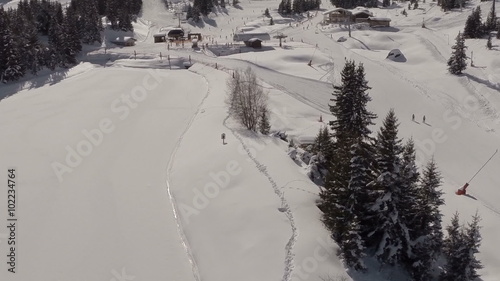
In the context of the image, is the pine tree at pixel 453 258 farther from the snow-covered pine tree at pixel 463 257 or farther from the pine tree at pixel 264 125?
the pine tree at pixel 264 125

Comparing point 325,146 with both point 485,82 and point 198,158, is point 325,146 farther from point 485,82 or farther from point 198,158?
point 485,82

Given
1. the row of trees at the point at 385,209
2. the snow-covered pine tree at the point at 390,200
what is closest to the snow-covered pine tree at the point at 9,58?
the row of trees at the point at 385,209

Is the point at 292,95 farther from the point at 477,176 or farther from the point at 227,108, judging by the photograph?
the point at 477,176

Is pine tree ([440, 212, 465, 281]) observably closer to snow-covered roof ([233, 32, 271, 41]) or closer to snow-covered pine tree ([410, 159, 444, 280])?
snow-covered pine tree ([410, 159, 444, 280])

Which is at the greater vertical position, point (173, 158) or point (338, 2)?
point (338, 2)

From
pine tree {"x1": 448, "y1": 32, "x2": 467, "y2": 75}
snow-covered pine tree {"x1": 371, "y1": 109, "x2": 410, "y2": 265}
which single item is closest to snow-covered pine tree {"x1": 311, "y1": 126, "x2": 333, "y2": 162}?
snow-covered pine tree {"x1": 371, "y1": 109, "x2": 410, "y2": 265}

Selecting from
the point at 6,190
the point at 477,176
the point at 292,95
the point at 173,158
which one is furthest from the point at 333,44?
the point at 6,190

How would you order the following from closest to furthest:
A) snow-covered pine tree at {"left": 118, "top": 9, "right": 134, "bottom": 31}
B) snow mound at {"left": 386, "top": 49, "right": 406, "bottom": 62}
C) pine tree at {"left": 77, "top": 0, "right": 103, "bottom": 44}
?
snow mound at {"left": 386, "top": 49, "right": 406, "bottom": 62} → pine tree at {"left": 77, "top": 0, "right": 103, "bottom": 44} → snow-covered pine tree at {"left": 118, "top": 9, "right": 134, "bottom": 31}
